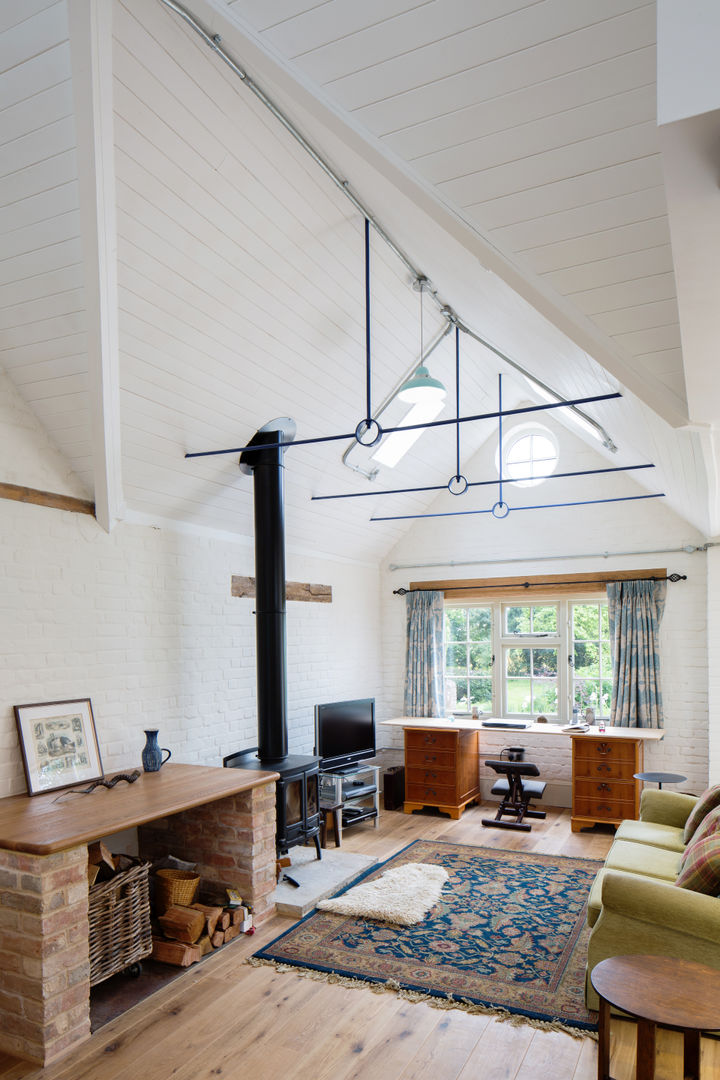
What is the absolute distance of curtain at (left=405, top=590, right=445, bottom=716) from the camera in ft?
26.0

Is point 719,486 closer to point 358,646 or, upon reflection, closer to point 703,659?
point 703,659

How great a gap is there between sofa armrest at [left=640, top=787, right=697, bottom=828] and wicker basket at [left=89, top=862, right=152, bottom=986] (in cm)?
333

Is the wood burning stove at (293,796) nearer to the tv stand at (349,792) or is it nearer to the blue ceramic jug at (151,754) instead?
the blue ceramic jug at (151,754)

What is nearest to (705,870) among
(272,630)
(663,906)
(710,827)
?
(663,906)

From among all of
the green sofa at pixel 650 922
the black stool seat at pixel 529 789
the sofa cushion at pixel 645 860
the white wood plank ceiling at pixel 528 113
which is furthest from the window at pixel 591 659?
the white wood plank ceiling at pixel 528 113

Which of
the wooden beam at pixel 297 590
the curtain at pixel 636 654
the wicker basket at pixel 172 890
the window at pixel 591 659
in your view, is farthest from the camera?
the window at pixel 591 659

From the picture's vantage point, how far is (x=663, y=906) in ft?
10.4

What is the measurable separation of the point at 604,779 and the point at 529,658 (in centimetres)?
158

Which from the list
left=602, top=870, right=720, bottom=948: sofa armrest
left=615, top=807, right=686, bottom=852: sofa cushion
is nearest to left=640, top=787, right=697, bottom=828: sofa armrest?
left=615, top=807, right=686, bottom=852: sofa cushion

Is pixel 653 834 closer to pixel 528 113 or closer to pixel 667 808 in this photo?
pixel 667 808

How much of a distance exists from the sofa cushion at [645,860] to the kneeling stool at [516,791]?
2063mm

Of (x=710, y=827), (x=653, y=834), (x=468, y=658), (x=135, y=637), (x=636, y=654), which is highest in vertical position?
(x=135, y=637)

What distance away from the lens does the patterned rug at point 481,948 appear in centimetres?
354

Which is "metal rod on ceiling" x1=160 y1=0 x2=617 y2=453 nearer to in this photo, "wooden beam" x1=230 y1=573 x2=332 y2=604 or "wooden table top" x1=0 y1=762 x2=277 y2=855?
"wooden beam" x1=230 y1=573 x2=332 y2=604
